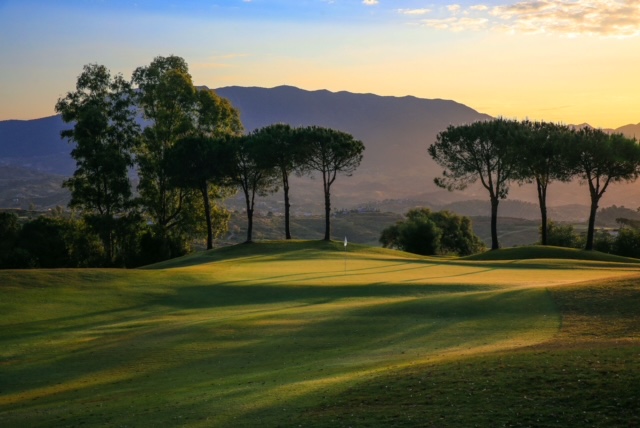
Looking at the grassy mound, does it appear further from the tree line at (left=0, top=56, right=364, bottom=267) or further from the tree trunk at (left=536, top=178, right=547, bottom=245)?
the tree line at (left=0, top=56, right=364, bottom=267)

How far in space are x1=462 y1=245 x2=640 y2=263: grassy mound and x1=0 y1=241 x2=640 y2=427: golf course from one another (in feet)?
59.8

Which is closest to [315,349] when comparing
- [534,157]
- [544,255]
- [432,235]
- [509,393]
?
[509,393]

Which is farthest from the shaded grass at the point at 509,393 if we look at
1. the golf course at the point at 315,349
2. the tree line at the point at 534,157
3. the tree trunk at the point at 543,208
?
the tree trunk at the point at 543,208

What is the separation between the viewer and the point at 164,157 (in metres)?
76.2

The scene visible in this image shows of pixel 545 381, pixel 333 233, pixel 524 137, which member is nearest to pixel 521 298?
pixel 545 381

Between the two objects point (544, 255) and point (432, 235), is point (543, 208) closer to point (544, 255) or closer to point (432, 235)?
point (544, 255)

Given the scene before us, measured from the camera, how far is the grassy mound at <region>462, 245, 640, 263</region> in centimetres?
6341

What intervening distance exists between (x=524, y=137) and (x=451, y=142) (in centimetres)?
860

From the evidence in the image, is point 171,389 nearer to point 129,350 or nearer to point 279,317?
point 129,350

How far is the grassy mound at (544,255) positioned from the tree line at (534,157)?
5286 mm

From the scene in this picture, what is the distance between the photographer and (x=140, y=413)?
55.6ft

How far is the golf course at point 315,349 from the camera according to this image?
14875 mm

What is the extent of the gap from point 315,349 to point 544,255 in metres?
45.4

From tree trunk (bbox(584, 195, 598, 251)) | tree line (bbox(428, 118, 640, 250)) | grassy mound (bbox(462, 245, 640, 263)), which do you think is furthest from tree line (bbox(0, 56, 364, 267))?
tree trunk (bbox(584, 195, 598, 251))
